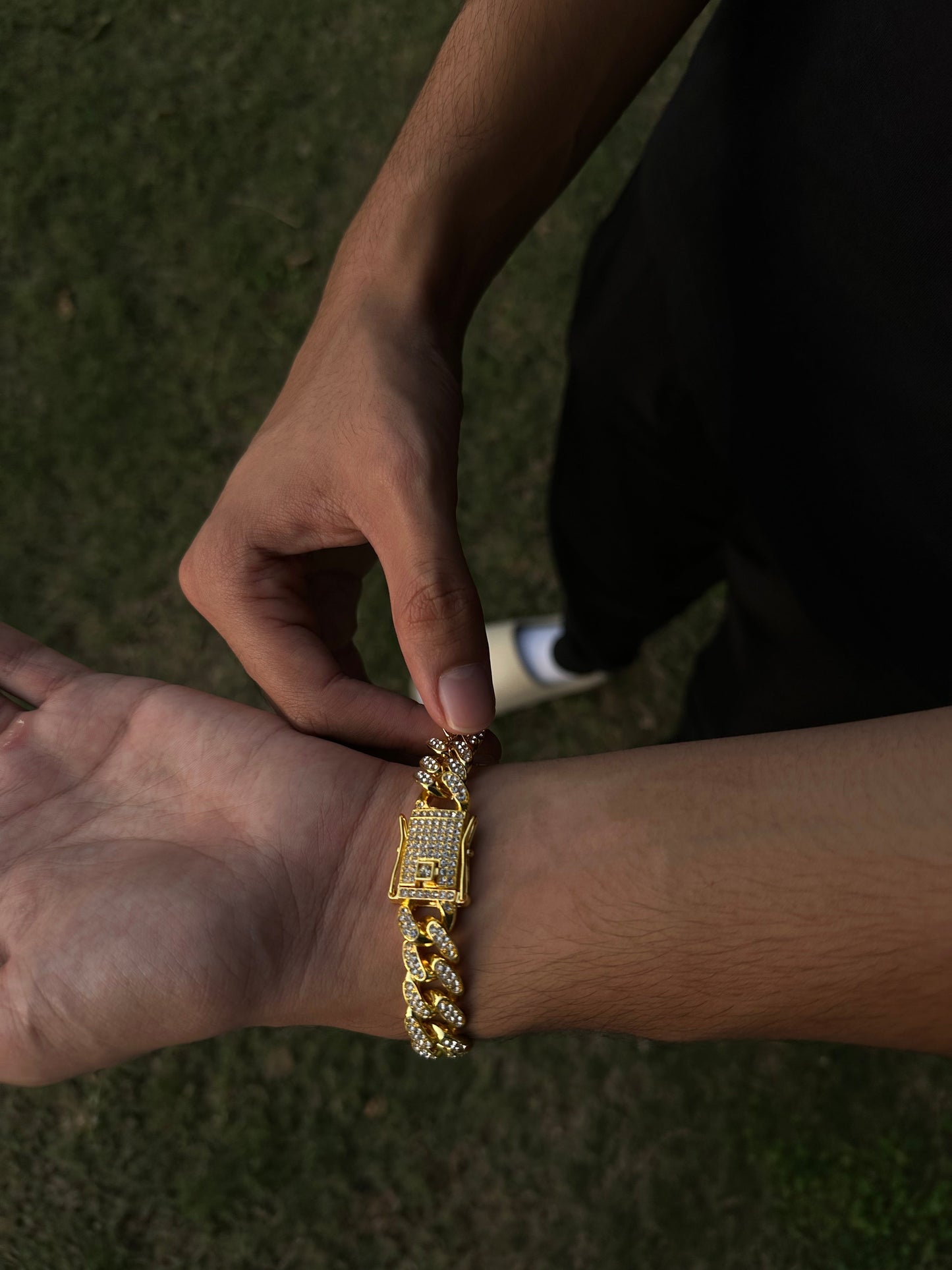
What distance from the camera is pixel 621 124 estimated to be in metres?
3.47

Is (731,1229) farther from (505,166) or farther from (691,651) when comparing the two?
(505,166)

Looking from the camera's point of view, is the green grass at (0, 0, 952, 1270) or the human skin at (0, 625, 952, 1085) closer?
the human skin at (0, 625, 952, 1085)

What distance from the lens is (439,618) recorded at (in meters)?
1.28

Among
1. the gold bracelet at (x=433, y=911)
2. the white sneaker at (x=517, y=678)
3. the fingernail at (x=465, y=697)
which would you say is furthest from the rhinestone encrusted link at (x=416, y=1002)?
the white sneaker at (x=517, y=678)

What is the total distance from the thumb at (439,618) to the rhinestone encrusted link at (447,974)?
0.33m

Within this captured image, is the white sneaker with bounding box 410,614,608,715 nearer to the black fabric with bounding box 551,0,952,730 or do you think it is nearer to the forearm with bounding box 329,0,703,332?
the black fabric with bounding box 551,0,952,730

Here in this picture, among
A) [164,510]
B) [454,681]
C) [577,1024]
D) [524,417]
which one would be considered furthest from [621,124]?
[577,1024]

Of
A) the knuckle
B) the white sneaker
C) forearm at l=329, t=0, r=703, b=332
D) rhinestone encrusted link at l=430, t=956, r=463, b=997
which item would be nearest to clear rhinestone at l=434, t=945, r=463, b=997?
rhinestone encrusted link at l=430, t=956, r=463, b=997

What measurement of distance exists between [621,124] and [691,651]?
2110mm

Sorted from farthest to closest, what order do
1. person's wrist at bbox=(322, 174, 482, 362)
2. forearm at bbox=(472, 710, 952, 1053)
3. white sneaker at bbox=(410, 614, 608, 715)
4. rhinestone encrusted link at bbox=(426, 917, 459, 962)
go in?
white sneaker at bbox=(410, 614, 608, 715), person's wrist at bbox=(322, 174, 482, 362), rhinestone encrusted link at bbox=(426, 917, 459, 962), forearm at bbox=(472, 710, 952, 1053)

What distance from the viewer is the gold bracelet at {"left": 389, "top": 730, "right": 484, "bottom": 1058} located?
125 cm

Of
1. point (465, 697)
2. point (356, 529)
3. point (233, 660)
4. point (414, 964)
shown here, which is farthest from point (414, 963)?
point (233, 660)

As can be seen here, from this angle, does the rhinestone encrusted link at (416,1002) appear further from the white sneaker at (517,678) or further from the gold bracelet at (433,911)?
the white sneaker at (517,678)

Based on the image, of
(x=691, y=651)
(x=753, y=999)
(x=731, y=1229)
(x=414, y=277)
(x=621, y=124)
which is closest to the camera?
(x=753, y=999)
